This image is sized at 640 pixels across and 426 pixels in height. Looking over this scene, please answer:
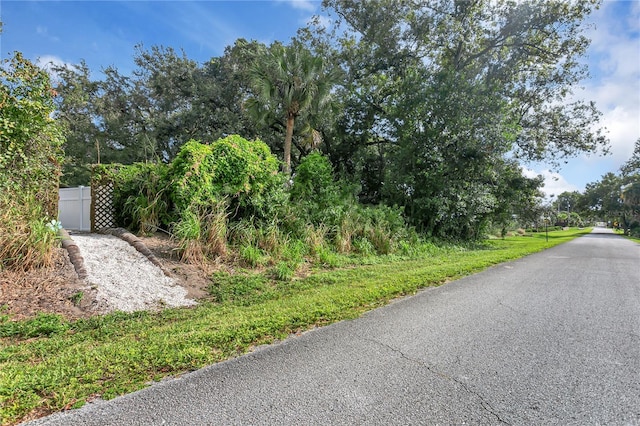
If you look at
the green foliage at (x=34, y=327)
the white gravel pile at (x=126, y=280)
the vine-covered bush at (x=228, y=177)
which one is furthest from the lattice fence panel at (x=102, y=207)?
the green foliage at (x=34, y=327)

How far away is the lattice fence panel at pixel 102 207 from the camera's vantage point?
8211 millimetres

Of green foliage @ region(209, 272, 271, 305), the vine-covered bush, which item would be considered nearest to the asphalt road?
green foliage @ region(209, 272, 271, 305)

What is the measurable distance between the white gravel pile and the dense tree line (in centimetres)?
582

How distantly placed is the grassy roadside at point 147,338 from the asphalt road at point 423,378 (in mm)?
215

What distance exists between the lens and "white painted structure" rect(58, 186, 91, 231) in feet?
29.5

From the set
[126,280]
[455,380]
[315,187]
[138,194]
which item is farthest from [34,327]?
[315,187]

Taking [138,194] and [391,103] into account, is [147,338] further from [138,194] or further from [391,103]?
[391,103]

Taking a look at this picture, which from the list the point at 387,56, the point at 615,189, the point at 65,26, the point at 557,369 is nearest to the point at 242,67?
the point at 387,56

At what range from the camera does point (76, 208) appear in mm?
9203

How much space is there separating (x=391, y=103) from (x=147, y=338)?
14828 mm

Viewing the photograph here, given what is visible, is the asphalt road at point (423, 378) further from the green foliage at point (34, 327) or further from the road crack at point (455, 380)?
the green foliage at point (34, 327)

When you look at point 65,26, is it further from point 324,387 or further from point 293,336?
point 324,387

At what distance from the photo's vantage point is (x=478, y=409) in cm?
220

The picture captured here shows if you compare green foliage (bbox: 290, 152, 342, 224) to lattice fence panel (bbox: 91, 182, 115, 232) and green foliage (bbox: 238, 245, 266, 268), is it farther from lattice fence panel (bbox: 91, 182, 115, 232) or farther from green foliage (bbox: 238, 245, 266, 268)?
lattice fence panel (bbox: 91, 182, 115, 232)
